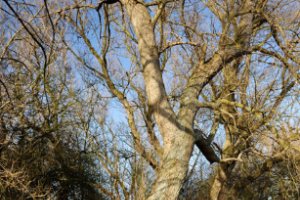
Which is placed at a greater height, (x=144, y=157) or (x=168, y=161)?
(x=144, y=157)

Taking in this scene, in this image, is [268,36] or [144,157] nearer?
[268,36]

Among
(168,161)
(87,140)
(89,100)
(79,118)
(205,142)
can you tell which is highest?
(89,100)

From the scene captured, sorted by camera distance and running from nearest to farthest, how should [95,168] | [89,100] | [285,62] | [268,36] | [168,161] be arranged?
1. [168,161]
2. [285,62]
3. [268,36]
4. [95,168]
5. [89,100]

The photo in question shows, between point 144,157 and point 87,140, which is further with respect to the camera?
point 87,140

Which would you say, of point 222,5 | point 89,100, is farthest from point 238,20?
point 89,100

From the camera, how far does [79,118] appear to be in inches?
380

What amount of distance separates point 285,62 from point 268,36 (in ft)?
2.96

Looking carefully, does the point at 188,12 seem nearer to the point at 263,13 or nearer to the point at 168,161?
the point at 263,13

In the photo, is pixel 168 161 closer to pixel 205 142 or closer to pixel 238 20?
pixel 205 142

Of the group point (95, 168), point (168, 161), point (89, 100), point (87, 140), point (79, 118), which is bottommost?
point (168, 161)

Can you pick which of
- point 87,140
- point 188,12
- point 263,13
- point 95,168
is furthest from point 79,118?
point 263,13

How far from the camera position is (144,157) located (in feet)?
25.2

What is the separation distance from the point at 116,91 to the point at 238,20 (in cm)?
316

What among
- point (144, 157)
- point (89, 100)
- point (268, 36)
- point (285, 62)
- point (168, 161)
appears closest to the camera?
point (168, 161)
